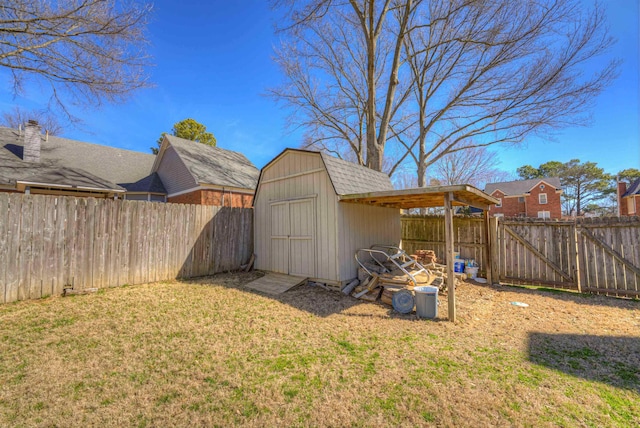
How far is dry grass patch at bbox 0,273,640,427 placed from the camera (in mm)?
2232

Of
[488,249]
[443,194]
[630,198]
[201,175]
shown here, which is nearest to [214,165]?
[201,175]

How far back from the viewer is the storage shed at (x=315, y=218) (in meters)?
6.26

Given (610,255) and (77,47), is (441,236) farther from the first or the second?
(77,47)

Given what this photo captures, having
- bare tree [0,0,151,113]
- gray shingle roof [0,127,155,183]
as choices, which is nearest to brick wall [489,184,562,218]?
bare tree [0,0,151,113]

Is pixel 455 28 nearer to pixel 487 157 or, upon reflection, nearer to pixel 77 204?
pixel 487 157

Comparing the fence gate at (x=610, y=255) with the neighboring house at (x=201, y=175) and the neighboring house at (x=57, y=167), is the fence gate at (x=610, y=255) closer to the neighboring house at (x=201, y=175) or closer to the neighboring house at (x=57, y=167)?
the neighboring house at (x=201, y=175)

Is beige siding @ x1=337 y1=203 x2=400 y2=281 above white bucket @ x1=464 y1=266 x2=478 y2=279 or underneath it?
above

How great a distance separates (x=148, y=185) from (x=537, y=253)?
1778cm

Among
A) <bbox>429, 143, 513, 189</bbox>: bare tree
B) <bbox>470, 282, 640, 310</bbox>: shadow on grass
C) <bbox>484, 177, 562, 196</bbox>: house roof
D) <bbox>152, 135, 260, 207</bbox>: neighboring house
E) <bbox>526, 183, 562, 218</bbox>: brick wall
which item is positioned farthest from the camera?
<bbox>484, 177, 562, 196</bbox>: house roof

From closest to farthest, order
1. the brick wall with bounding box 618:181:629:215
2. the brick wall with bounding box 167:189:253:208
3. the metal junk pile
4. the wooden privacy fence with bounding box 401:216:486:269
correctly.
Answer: the metal junk pile, the wooden privacy fence with bounding box 401:216:486:269, the brick wall with bounding box 167:189:253:208, the brick wall with bounding box 618:181:629:215

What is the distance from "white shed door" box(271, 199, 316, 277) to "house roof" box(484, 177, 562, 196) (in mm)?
30475

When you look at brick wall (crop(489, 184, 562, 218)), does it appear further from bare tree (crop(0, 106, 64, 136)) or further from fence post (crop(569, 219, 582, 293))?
bare tree (crop(0, 106, 64, 136))

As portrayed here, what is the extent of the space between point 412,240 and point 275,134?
404 inches

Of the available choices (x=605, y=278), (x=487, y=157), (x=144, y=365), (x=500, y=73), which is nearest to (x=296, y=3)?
(x=500, y=73)
